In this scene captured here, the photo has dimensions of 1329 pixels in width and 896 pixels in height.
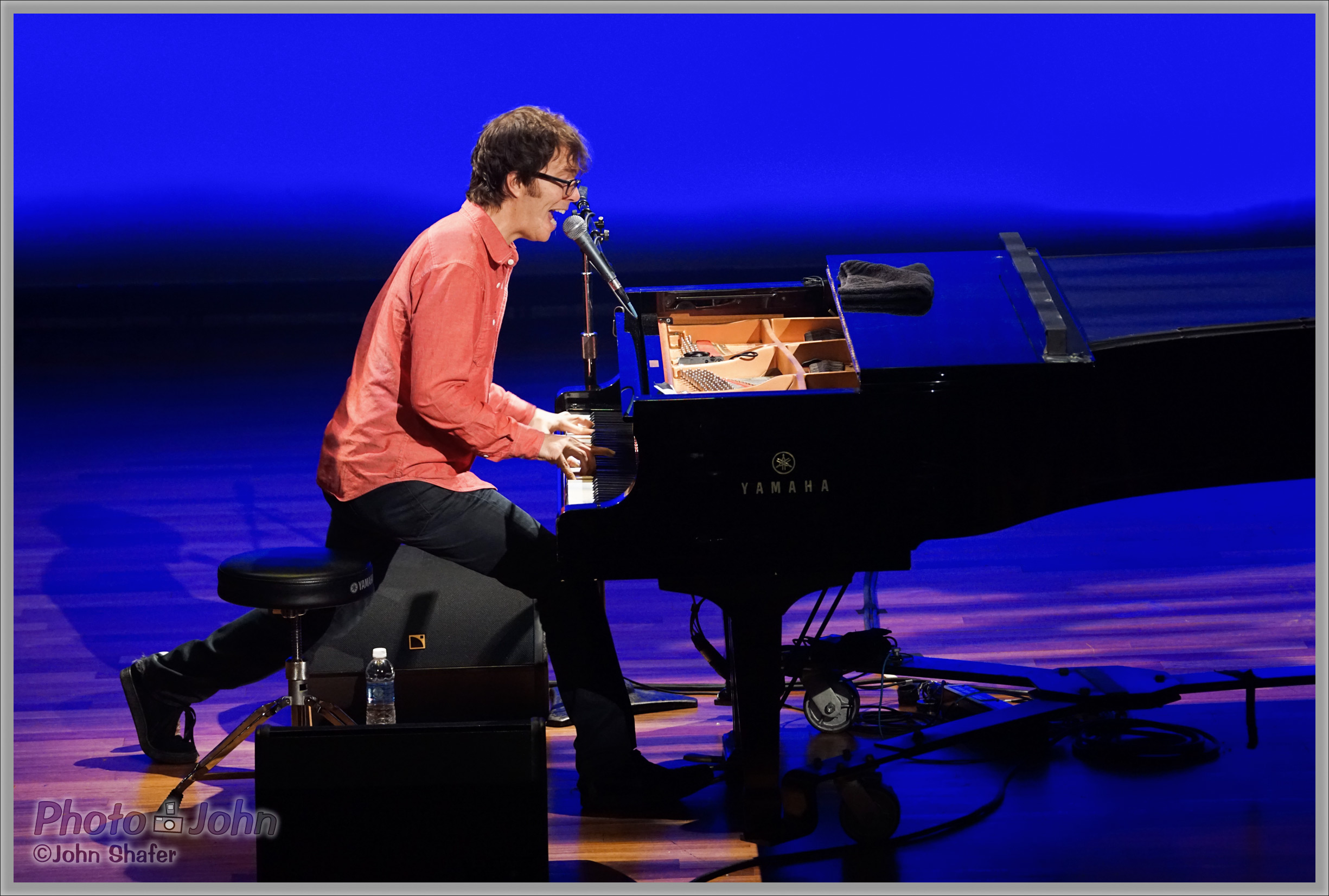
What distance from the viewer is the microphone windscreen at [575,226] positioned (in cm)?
302

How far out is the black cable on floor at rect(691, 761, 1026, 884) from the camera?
8.64 feet

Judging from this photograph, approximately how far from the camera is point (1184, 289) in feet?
11.2

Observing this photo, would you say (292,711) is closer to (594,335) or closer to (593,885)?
(593,885)

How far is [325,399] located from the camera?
25.0 ft

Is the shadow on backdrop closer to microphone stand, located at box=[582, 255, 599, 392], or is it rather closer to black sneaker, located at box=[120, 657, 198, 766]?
black sneaker, located at box=[120, 657, 198, 766]

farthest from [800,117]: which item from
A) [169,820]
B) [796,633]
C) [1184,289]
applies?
[169,820]

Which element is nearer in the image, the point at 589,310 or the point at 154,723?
the point at 589,310

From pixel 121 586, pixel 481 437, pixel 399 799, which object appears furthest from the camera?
pixel 121 586

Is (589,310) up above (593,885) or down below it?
above

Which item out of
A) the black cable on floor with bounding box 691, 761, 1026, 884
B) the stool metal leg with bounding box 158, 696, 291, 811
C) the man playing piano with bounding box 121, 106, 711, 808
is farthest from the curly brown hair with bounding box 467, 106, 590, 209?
the black cable on floor with bounding box 691, 761, 1026, 884

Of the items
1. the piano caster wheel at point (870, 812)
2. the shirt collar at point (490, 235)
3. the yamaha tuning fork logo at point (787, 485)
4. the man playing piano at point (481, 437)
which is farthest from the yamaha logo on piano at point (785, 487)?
the shirt collar at point (490, 235)

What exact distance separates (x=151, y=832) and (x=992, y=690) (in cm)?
199

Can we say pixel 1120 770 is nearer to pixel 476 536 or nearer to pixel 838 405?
pixel 838 405

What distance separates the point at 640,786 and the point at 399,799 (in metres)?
0.62
